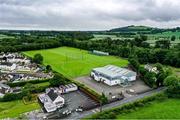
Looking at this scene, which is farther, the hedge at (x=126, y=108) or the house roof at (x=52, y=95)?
the house roof at (x=52, y=95)

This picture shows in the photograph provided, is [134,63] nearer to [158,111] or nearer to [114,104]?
[114,104]

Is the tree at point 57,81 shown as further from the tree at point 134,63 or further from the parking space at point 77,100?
the tree at point 134,63

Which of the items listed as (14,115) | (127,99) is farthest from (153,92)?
(14,115)

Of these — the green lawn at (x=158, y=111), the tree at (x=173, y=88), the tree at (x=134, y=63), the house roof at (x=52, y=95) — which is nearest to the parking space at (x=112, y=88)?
the tree at (x=173, y=88)

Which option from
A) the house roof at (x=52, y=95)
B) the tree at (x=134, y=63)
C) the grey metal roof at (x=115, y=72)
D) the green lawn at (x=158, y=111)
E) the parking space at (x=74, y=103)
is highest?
the tree at (x=134, y=63)

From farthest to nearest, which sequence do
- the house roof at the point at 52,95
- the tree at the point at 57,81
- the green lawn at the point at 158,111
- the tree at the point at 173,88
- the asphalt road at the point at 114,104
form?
the tree at the point at 57,81 → the tree at the point at 173,88 → the house roof at the point at 52,95 → the asphalt road at the point at 114,104 → the green lawn at the point at 158,111

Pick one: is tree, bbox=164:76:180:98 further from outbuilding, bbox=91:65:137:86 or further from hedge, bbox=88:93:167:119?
outbuilding, bbox=91:65:137:86

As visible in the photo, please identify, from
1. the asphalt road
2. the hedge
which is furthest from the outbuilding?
the hedge
